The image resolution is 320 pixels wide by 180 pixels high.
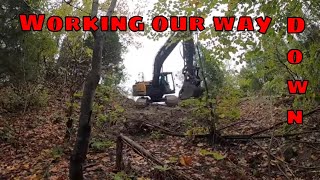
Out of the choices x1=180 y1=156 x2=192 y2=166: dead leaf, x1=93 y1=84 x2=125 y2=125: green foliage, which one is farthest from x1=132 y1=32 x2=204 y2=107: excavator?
x1=180 y1=156 x2=192 y2=166: dead leaf

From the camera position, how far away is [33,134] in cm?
828

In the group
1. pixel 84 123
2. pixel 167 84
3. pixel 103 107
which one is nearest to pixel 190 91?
pixel 167 84

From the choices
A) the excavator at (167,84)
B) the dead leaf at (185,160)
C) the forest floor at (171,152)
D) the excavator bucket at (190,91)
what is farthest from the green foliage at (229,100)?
the excavator bucket at (190,91)

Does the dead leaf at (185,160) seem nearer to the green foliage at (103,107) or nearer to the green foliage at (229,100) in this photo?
the green foliage at (229,100)

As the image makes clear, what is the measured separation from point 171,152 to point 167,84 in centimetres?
1027

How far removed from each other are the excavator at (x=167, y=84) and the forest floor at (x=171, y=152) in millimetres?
4762

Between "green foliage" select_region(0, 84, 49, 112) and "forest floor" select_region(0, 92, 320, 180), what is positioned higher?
"green foliage" select_region(0, 84, 49, 112)

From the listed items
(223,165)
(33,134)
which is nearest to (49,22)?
(33,134)

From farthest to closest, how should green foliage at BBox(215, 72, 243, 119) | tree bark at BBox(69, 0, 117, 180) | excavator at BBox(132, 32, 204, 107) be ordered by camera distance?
excavator at BBox(132, 32, 204, 107) < green foliage at BBox(215, 72, 243, 119) < tree bark at BBox(69, 0, 117, 180)

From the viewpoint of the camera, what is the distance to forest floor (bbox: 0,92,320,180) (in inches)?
217

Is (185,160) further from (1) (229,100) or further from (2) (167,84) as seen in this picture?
(2) (167,84)

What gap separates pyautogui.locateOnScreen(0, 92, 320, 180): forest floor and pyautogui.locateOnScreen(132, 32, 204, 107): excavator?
4.76 meters

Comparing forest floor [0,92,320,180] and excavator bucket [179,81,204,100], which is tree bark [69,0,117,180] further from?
excavator bucket [179,81,204,100]

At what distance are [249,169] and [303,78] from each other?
1982 mm
